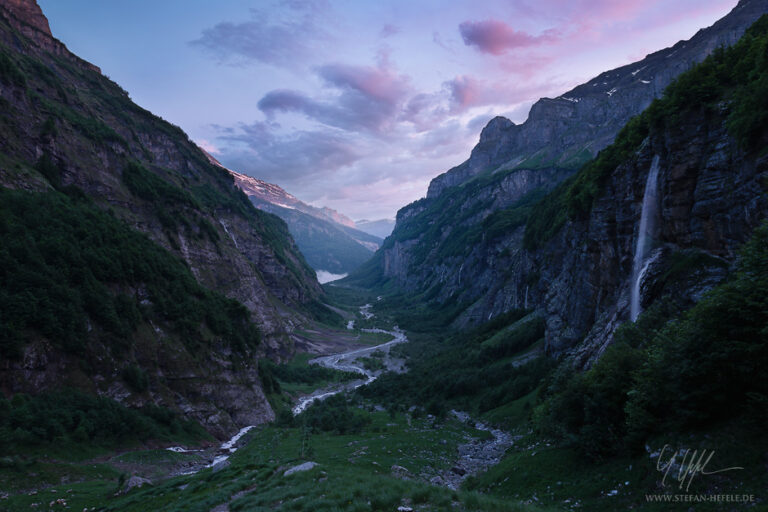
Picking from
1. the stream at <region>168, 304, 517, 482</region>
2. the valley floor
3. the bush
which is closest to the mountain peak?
the stream at <region>168, 304, 517, 482</region>

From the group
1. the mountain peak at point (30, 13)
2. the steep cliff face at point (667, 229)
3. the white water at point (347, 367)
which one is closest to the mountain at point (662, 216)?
the steep cliff face at point (667, 229)

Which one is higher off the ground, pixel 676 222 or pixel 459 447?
pixel 676 222

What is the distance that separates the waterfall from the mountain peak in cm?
13373

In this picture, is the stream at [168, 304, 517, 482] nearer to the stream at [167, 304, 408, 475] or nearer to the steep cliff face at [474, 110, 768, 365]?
the stream at [167, 304, 408, 475]

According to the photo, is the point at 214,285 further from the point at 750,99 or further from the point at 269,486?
the point at 750,99

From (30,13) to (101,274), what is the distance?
10448cm

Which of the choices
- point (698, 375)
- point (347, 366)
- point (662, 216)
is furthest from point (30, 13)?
point (698, 375)

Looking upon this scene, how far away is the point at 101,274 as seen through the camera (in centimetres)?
4084

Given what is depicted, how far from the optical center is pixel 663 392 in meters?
13.6

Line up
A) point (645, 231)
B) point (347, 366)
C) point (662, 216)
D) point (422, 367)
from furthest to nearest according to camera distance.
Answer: point (347, 366) < point (422, 367) < point (645, 231) < point (662, 216)

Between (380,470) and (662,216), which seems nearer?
(380,470)

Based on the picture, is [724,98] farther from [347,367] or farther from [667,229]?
[347,367]

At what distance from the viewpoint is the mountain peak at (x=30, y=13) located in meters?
88.4

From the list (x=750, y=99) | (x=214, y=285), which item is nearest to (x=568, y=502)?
(x=750, y=99)
